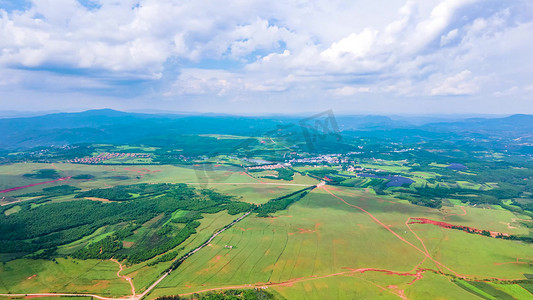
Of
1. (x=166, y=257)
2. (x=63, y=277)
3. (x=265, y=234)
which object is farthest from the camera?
(x=265, y=234)

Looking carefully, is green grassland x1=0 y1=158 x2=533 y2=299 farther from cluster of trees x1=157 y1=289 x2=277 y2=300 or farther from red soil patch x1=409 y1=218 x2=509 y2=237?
red soil patch x1=409 y1=218 x2=509 y2=237

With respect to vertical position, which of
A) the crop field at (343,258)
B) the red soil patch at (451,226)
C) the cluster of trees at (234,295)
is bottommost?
the red soil patch at (451,226)

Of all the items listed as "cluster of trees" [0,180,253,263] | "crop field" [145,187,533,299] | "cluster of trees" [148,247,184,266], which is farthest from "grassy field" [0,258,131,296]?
"crop field" [145,187,533,299]

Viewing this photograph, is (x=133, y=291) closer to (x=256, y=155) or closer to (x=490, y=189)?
(x=490, y=189)

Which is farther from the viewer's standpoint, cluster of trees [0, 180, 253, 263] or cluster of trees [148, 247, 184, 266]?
cluster of trees [0, 180, 253, 263]

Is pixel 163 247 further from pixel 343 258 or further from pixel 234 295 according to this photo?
pixel 343 258

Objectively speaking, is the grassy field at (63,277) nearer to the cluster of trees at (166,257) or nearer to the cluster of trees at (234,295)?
the cluster of trees at (166,257)

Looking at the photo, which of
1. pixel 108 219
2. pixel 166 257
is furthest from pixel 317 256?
pixel 108 219

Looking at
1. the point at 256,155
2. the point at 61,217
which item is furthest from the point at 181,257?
the point at 256,155

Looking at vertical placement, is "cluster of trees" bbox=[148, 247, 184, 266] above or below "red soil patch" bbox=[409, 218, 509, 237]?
above

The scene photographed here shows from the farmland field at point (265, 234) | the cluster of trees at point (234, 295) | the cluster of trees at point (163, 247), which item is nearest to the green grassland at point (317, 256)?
the farmland field at point (265, 234)

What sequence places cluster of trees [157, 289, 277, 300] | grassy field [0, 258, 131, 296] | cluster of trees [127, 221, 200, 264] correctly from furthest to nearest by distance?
cluster of trees [127, 221, 200, 264], grassy field [0, 258, 131, 296], cluster of trees [157, 289, 277, 300]

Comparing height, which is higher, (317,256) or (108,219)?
(108,219)
